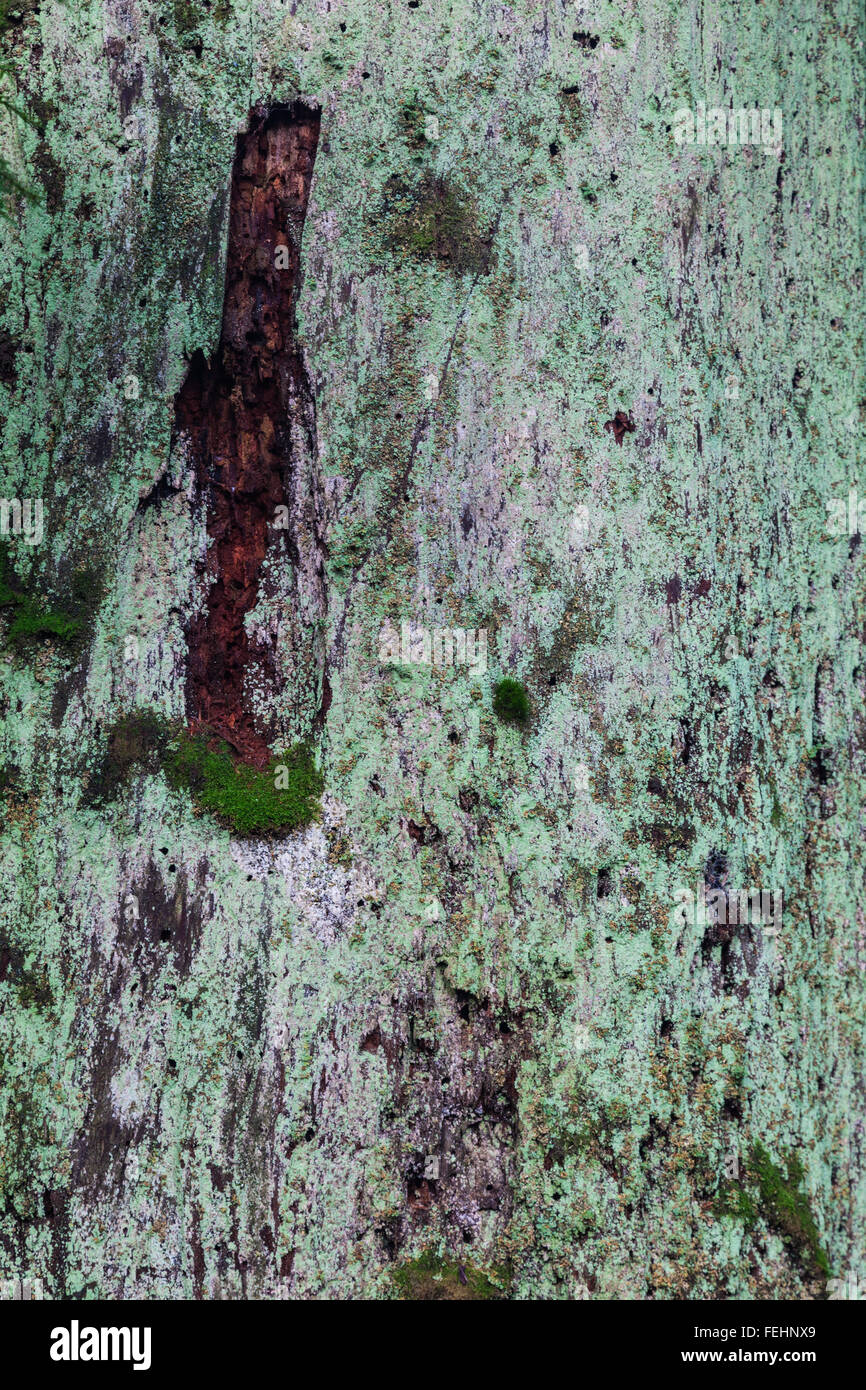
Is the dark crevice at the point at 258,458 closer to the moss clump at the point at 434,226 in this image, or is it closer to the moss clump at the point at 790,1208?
the moss clump at the point at 434,226

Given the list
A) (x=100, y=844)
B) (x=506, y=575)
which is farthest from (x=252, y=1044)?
(x=506, y=575)

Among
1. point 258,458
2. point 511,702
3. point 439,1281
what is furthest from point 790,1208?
point 258,458

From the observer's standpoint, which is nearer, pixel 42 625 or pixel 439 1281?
pixel 439 1281

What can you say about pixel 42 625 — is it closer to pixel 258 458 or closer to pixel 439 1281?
pixel 258 458

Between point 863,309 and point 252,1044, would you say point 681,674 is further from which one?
point 252,1044

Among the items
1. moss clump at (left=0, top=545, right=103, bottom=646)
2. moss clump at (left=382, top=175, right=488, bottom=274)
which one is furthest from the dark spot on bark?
moss clump at (left=0, top=545, right=103, bottom=646)

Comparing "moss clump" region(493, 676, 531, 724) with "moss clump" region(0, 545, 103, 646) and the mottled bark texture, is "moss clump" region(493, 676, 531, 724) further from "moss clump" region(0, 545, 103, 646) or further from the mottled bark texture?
"moss clump" region(0, 545, 103, 646)

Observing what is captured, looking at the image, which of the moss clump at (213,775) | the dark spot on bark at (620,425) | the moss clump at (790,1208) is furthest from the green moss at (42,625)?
the moss clump at (790,1208)
